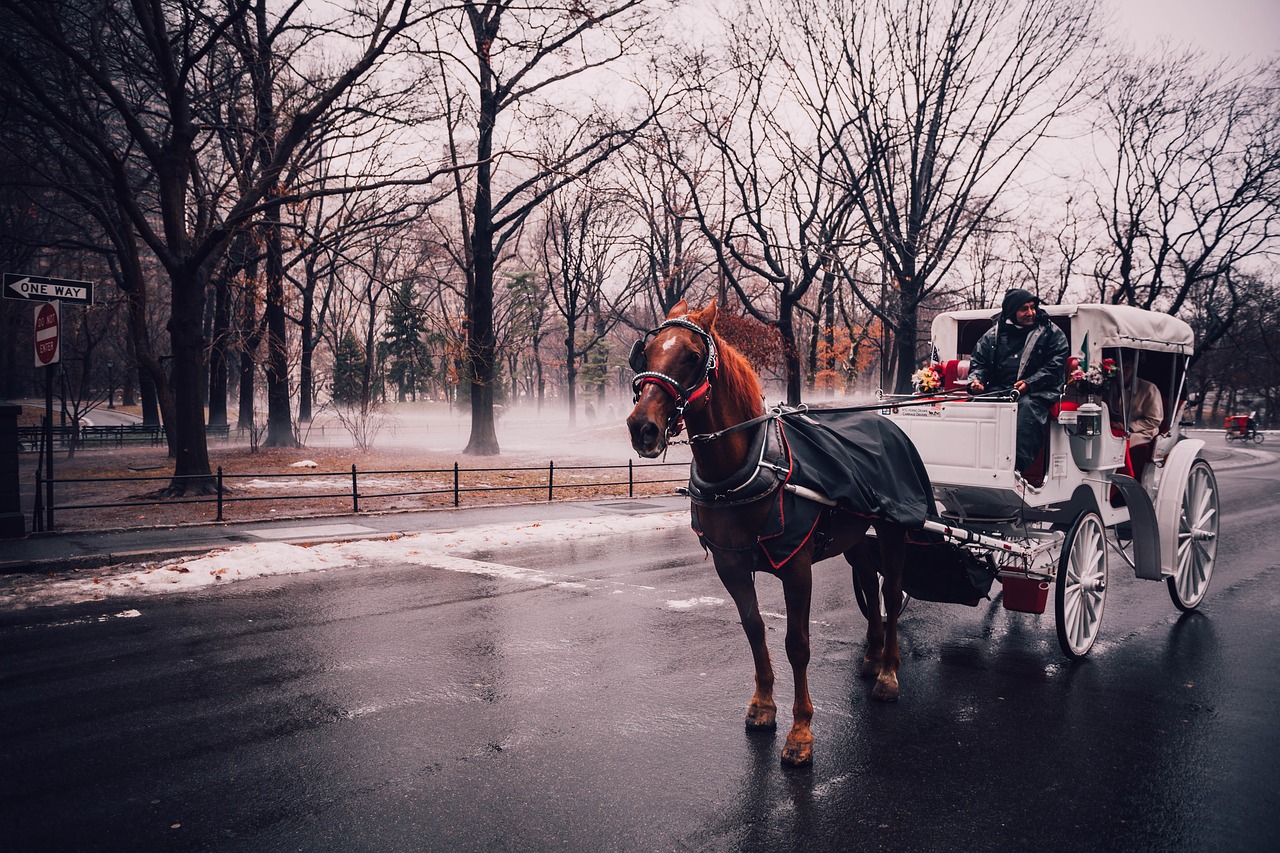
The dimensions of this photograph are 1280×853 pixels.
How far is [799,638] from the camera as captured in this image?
15.6ft

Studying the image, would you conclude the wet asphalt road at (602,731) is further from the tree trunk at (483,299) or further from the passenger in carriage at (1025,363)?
the tree trunk at (483,299)

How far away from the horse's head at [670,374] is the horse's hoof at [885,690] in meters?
2.61

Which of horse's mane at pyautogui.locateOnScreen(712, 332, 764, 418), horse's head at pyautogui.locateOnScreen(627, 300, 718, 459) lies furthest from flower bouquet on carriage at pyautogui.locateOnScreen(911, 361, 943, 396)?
horse's head at pyautogui.locateOnScreen(627, 300, 718, 459)

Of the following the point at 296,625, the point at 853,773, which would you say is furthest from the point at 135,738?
the point at 853,773

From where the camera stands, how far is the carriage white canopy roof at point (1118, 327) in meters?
6.95

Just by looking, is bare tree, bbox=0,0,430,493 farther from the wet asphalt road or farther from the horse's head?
the horse's head

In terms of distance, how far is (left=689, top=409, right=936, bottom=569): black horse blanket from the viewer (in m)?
4.66

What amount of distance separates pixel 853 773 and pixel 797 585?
1075mm

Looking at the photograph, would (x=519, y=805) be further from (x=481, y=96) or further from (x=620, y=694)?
(x=481, y=96)

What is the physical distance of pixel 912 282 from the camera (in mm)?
22688

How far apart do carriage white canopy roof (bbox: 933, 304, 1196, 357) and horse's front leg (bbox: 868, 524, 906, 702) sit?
2735 millimetres

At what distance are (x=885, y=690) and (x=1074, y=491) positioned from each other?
2.87 m

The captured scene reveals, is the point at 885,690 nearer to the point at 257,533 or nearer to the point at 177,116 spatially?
the point at 257,533

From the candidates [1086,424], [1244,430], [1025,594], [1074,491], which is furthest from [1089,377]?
[1244,430]
